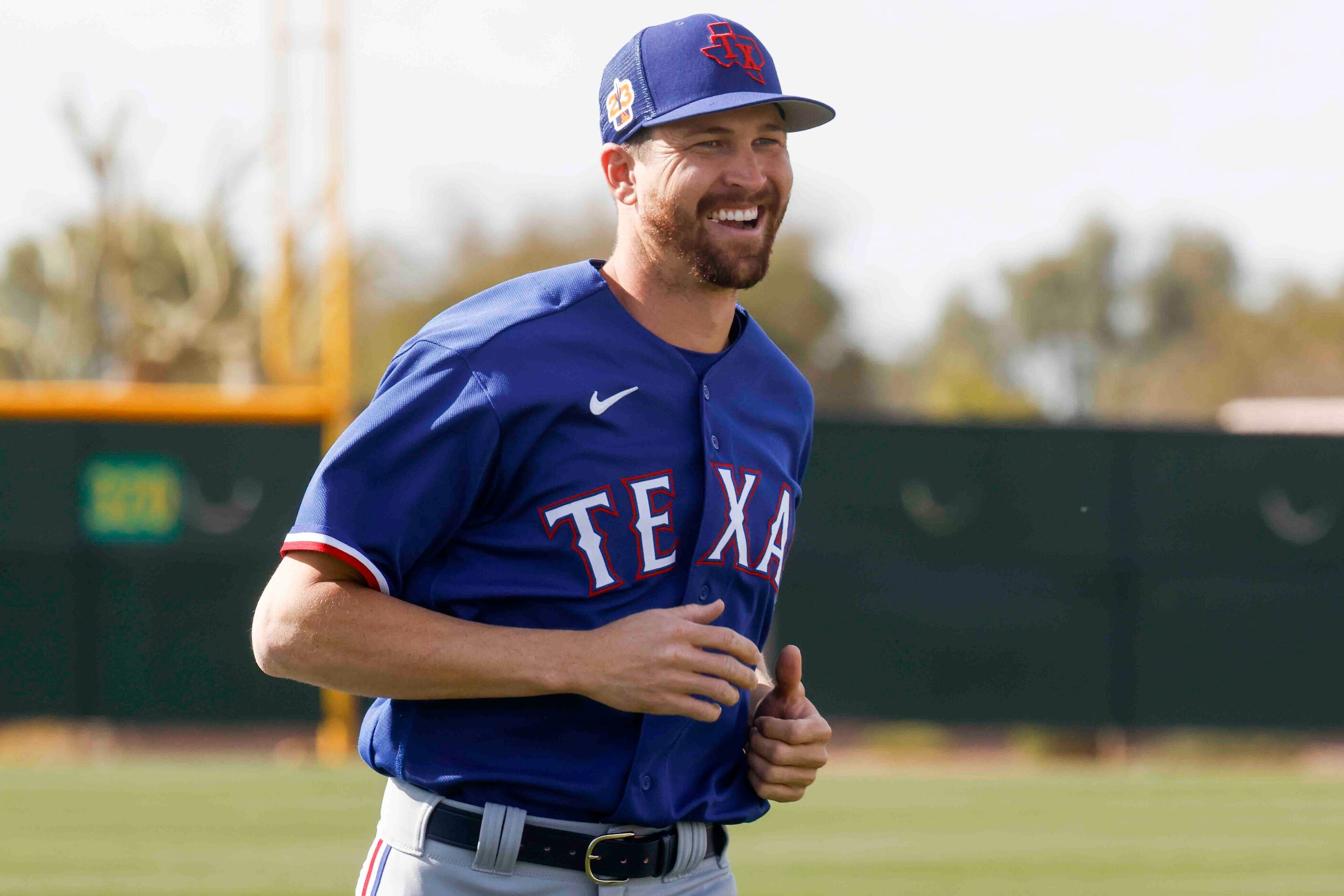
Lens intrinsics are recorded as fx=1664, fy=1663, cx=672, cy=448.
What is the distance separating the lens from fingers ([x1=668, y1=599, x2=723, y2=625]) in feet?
8.08

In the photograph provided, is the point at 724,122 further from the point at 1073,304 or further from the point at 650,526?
the point at 1073,304

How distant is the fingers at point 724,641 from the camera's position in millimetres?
2439

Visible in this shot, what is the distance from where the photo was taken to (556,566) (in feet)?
8.36

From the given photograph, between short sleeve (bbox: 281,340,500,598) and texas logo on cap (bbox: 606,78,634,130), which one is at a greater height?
texas logo on cap (bbox: 606,78,634,130)

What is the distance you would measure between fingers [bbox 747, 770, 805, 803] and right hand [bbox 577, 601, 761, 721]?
12.7 inches

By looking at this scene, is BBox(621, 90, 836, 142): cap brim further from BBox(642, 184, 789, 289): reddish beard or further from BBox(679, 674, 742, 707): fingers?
BBox(679, 674, 742, 707): fingers

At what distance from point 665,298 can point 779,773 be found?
0.80 meters

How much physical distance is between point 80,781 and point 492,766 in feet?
26.1

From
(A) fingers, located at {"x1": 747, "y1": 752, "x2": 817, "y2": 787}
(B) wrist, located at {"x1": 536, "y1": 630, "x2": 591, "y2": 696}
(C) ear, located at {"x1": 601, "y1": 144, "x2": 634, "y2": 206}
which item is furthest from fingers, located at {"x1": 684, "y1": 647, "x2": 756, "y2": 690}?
(C) ear, located at {"x1": 601, "y1": 144, "x2": 634, "y2": 206}

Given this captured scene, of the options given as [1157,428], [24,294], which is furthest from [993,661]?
[24,294]

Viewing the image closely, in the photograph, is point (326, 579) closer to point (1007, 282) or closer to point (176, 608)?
point (176, 608)

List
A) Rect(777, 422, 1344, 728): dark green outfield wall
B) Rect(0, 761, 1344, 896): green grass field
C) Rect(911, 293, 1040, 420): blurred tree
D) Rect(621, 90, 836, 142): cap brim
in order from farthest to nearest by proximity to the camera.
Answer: Rect(911, 293, 1040, 420): blurred tree, Rect(777, 422, 1344, 728): dark green outfield wall, Rect(0, 761, 1344, 896): green grass field, Rect(621, 90, 836, 142): cap brim

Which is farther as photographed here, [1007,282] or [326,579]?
[1007,282]

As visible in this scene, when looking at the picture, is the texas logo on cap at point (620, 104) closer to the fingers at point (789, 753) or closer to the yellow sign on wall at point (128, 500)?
the fingers at point (789, 753)
